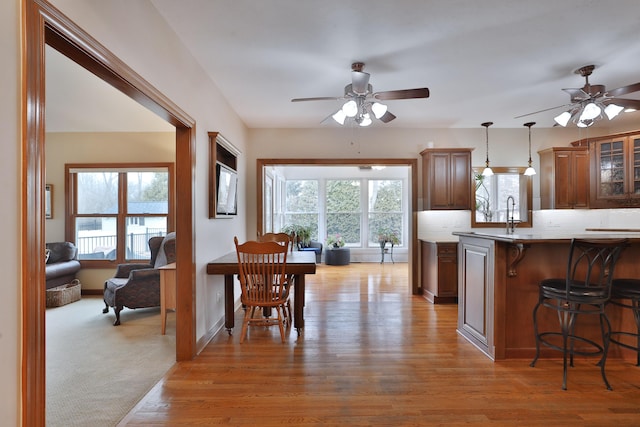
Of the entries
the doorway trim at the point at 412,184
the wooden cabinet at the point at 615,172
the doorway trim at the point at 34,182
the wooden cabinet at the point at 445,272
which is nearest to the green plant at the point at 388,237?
the doorway trim at the point at 412,184

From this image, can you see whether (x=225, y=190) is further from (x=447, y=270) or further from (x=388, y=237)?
(x=388, y=237)

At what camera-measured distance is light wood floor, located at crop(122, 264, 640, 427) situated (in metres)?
2.14

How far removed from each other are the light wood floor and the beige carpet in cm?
20

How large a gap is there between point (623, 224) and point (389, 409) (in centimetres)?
525

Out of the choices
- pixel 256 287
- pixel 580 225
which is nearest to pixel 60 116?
pixel 256 287

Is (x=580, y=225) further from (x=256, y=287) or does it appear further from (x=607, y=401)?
(x=256, y=287)

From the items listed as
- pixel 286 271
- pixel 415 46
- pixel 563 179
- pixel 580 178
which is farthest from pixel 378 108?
pixel 580 178

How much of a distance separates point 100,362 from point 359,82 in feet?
11.0

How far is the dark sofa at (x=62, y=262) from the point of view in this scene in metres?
4.87

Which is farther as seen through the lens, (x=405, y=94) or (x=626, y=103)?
(x=626, y=103)

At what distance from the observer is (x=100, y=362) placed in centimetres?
295

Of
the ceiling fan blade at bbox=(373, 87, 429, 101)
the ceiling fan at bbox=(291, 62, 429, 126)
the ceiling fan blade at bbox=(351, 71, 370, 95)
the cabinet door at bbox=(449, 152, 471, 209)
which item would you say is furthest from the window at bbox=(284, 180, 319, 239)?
the ceiling fan blade at bbox=(373, 87, 429, 101)

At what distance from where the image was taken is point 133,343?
11.1 feet

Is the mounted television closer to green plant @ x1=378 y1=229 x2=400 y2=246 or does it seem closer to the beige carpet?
the beige carpet
